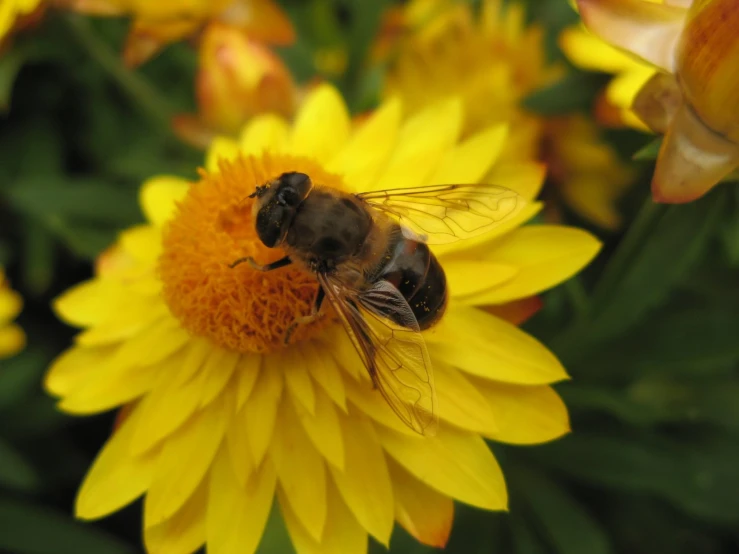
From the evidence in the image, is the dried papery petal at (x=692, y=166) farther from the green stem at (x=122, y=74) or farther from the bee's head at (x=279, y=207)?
the green stem at (x=122, y=74)

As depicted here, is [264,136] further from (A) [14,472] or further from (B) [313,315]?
(A) [14,472]

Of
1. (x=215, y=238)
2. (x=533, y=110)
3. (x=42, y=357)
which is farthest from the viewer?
(x=42, y=357)

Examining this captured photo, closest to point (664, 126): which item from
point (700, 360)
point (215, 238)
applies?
point (700, 360)

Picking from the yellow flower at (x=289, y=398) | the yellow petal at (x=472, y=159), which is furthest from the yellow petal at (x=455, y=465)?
the yellow petal at (x=472, y=159)

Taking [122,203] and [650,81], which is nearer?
[650,81]

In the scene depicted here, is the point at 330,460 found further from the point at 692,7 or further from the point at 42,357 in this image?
the point at 42,357

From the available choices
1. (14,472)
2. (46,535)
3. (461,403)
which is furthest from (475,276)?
(46,535)

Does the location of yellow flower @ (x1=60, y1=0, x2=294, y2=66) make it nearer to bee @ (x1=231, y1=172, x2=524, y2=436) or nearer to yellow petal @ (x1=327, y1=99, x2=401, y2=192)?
yellow petal @ (x1=327, y1=99, x2=401, y2=192)
